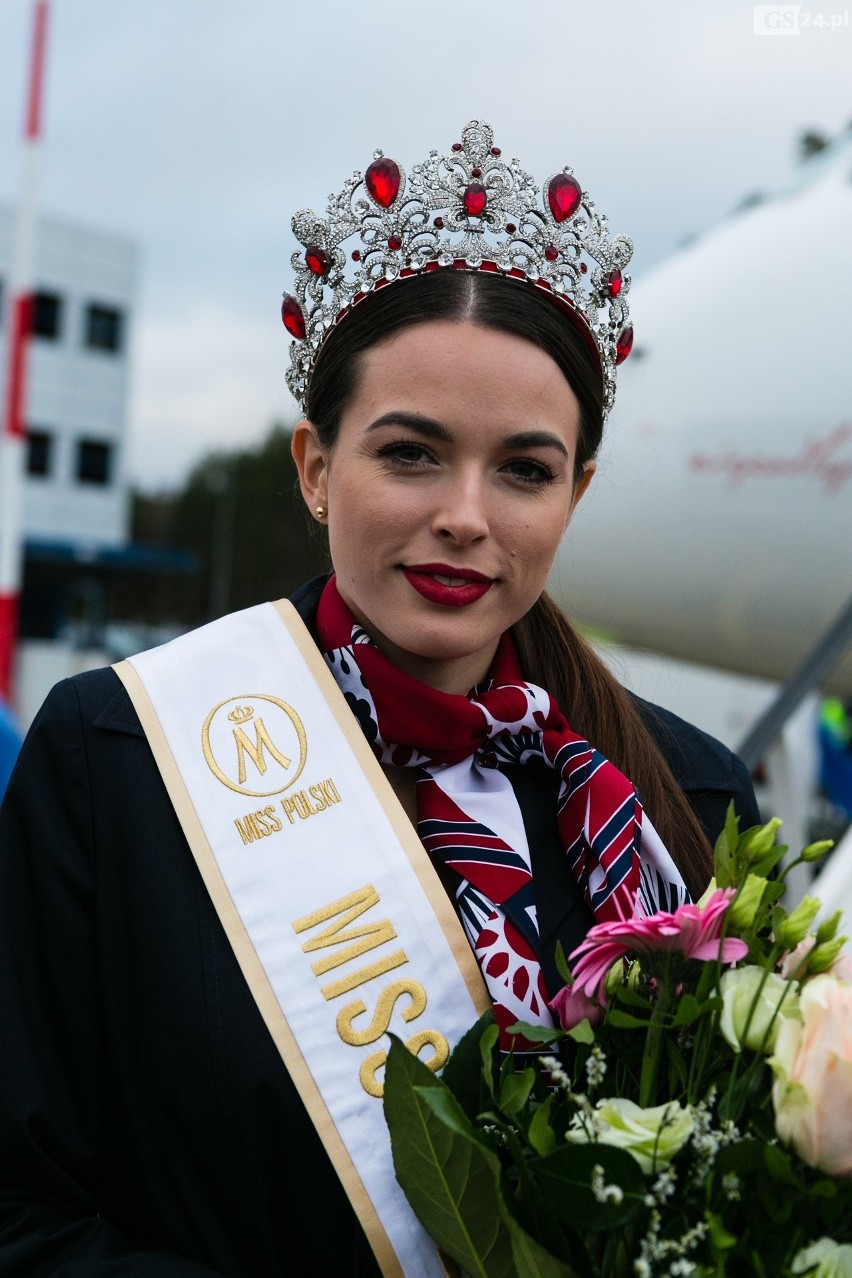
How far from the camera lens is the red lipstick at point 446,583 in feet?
5.25

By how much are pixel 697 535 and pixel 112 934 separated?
4690 mm

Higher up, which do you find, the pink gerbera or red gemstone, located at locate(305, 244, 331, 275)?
red gemstone, located at locate(305, 244, 331, 275)

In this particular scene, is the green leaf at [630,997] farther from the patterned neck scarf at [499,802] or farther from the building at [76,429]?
the building at [76,429]

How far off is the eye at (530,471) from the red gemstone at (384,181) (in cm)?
38

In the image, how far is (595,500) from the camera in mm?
6414

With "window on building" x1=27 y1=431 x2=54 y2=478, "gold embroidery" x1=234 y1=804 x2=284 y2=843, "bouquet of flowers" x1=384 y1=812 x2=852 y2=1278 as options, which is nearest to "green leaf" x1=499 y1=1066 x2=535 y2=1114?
"bouquet of flowers" x1=384 y1=812 x2=852 y2=1278

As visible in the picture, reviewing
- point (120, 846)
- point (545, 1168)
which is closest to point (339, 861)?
point (120, 846)

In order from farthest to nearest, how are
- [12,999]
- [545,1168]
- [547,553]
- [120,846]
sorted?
[547,553] < [120,846] < [12,999] < [545,1168]

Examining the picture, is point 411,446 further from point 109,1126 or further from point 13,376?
point 13,376

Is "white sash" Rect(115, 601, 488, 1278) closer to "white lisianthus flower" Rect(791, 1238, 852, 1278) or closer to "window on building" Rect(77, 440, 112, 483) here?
"white lisianthus flower" Rect(791, 1238, 852, 1278)

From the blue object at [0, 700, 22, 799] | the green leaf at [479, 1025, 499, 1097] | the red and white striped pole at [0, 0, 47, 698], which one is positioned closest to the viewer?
the green leaf at [479, 1025, 499, 1097]

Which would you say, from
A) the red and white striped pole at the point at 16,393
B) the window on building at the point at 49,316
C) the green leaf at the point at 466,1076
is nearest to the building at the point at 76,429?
the window on building at the point at 49,316

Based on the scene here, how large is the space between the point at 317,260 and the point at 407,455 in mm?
348

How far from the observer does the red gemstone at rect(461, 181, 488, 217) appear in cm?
173
